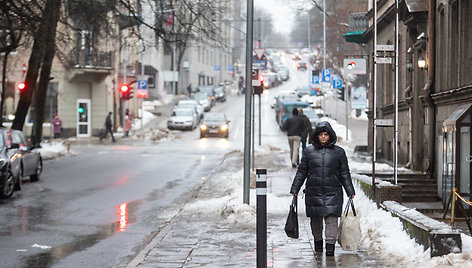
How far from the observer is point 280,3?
85.8ft

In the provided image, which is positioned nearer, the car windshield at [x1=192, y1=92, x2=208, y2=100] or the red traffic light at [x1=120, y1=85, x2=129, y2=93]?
the red traffic light at [x1=120, y1=85, x2=129, y2=93]

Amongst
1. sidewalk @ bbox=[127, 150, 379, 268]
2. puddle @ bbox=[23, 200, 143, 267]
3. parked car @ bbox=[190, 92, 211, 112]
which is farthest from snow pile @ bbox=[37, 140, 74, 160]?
parked car @ bbox=[190, 92, 211, 112]

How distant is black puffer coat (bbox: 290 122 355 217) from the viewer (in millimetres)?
10016

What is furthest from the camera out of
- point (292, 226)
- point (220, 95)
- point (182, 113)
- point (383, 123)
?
point (220, 95)

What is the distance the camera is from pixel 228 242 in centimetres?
1140

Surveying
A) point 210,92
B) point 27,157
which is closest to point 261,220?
point 27,157

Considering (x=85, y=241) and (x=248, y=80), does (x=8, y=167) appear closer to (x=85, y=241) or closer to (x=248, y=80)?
(x=248, y=80)

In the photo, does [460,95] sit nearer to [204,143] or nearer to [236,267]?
[236,267]

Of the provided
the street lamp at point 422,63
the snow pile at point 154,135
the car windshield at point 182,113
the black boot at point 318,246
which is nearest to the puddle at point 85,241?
the black boot at point 318,246

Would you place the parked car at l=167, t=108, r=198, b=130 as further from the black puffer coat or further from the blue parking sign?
the black puffer coat

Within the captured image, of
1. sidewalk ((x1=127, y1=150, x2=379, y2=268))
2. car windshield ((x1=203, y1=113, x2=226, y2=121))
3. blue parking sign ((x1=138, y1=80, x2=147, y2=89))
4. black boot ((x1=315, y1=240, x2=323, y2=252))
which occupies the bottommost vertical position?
sidewalk ((x1=127, y1=150, x2=379, y2=268))

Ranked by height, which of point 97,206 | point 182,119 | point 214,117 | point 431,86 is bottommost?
point 97,206

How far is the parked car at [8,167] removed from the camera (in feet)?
60.3

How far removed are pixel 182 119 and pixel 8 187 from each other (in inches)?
1503
